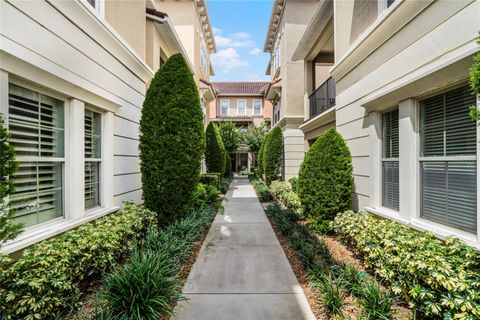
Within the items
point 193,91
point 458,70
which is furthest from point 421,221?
point 193,91

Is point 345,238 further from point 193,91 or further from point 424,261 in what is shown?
point 193,91

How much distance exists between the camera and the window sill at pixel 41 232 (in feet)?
9.78

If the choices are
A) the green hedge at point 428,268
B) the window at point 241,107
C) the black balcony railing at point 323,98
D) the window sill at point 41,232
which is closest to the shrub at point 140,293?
the window sill at point 41,232

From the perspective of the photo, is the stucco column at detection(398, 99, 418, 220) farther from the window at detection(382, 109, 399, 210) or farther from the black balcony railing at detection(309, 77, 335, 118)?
the black balcony railing at detection(309, 77, 335, 118)

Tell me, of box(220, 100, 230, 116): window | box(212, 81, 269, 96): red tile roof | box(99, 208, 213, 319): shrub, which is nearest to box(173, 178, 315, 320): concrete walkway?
box(99, 208, 213, 319): shrub

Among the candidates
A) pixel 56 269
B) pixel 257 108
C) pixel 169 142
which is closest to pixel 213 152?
pixel 169 142

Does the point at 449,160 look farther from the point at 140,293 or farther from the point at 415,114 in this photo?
the point at 140,293

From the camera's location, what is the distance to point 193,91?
6.16 metres

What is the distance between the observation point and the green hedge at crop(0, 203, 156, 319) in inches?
96.5

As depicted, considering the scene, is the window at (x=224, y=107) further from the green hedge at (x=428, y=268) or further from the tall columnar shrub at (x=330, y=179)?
the green hedge at (x=428, y=268)

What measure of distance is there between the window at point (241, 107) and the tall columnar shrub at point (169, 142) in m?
26.2

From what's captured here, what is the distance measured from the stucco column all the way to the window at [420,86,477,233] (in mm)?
105

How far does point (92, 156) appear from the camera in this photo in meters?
4.94

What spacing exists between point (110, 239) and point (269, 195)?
8.19 metres
